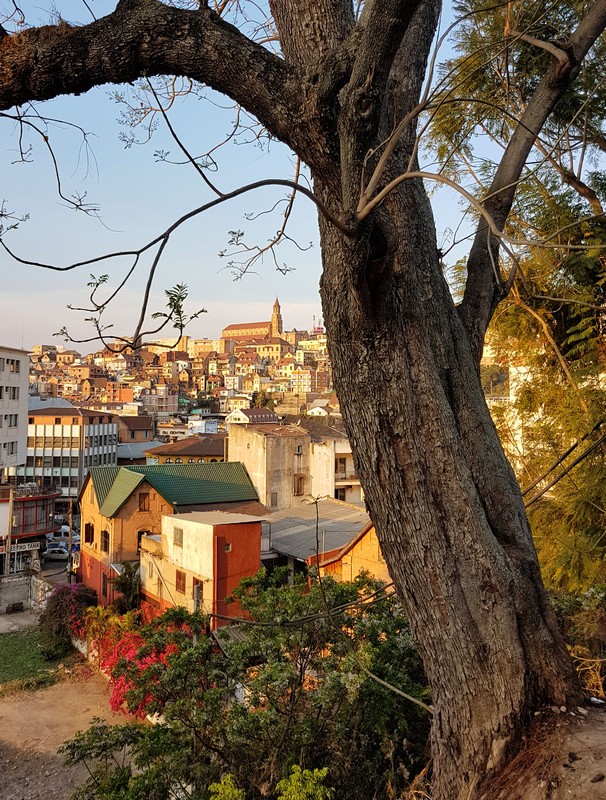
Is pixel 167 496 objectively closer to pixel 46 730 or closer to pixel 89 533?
pixel 89 533

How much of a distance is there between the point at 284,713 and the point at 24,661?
12.7 m

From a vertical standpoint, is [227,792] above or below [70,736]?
above

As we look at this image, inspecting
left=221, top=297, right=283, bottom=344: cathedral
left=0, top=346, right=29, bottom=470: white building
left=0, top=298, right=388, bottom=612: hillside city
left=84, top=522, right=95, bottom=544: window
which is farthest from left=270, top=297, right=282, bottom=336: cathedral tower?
left=84, top=522, right=95, bottom=544: window

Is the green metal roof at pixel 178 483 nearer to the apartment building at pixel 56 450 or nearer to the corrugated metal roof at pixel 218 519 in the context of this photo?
the corrugated metal roof at pixel 218 519

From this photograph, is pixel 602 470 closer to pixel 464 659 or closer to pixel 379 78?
pixel 464 659

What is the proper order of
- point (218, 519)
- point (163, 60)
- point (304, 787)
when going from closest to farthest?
point (163, 60) → point (304, 787) → point (218, 519)

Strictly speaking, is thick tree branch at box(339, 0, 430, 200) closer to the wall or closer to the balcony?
the balcony

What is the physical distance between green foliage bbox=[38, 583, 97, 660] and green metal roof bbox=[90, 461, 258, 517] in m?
2.03

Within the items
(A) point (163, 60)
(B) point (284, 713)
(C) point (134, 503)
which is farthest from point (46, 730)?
(A) point (163, 60)

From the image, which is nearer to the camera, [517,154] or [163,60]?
[163,60]

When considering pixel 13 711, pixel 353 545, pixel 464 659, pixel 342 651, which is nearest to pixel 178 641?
pixel 342 651

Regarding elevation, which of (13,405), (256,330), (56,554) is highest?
(256,330)

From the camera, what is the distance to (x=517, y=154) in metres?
2.30

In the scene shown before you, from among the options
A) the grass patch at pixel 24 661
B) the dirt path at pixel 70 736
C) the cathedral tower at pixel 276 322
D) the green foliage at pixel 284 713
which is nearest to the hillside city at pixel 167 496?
the green foliage at pixel 284 713
